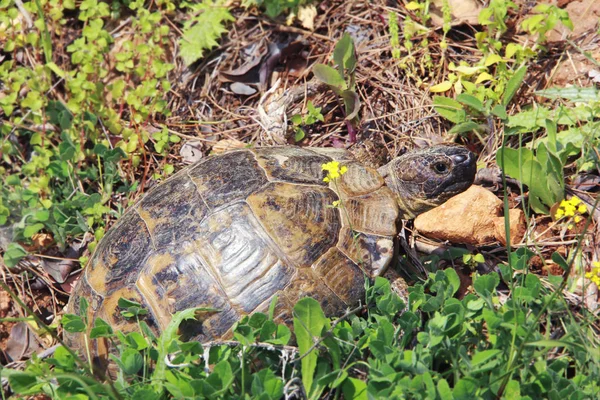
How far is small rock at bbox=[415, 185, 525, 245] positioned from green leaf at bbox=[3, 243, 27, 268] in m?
2.62

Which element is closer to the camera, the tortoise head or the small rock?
the tortoise head

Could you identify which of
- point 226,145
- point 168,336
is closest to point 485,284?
point 168,336

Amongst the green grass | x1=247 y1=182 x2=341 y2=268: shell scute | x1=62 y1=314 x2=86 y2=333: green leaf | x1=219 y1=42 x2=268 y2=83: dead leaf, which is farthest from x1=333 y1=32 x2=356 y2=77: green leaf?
x1=62 y1=314 x2=86 y2=333: green leaf

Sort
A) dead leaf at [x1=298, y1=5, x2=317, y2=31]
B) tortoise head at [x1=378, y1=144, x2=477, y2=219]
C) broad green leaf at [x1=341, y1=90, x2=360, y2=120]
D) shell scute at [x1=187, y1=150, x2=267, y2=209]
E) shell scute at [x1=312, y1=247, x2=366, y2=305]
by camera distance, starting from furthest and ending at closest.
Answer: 1. dead leaf at [x1=298, y1=5, x2=317, y2=31]
2. broad green leaf at [x1=341, y1=90, x2=360, y2=120]
3. tortoise head at [x1=378, y1=144, x2=477, y2=219]
4. shell scute at [x1=187, y1=150, x2=267, y2=209]
5. shell scute at [x1=312, y1=247, x2=366, y2=305]

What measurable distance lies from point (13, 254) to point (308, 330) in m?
2.27

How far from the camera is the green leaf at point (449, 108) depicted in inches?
159

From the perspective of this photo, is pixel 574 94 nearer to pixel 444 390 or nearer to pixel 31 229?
pixel 444 390

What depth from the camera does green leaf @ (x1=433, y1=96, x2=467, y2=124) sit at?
4043mm

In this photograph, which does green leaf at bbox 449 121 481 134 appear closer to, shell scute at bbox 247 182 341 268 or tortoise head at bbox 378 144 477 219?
tortoise head at bbox 378 144 477 219

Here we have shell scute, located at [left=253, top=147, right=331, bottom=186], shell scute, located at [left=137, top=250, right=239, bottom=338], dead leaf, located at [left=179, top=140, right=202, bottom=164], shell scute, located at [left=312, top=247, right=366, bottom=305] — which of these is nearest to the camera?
shell scute, located at [left=137, top=250, right=239, bottom=338]

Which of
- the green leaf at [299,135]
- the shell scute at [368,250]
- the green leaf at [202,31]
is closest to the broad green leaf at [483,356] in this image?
the shell scute at [368,250]

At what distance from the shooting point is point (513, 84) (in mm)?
3961

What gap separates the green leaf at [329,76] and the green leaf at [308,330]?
1.92 metres

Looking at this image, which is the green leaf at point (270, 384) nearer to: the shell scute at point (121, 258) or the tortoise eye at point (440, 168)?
the shell scute at point (121, 258)
